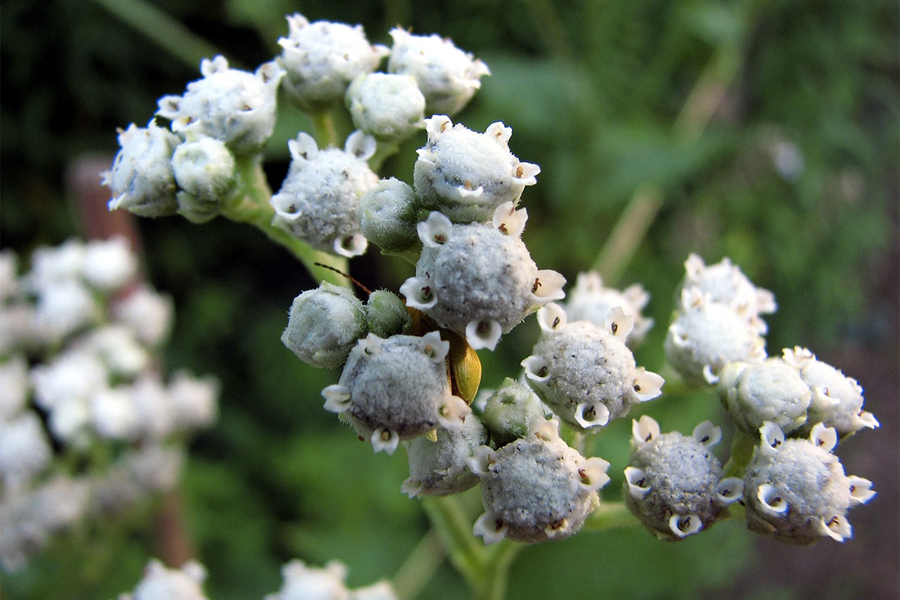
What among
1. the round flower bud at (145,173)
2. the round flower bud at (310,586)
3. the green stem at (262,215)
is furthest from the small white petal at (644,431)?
the round flower bud at (145,173)

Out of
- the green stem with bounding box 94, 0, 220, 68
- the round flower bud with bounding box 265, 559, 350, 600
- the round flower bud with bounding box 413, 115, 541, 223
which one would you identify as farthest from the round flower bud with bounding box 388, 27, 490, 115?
the green stem with bounding box 94, 0, 220, 68

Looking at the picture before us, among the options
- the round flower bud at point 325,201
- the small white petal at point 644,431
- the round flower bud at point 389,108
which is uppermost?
the round flower bud at point 389,108

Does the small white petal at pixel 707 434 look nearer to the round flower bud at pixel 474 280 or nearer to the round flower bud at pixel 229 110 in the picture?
the round flower bud at pixel 474 280

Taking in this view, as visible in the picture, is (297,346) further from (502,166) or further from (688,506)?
(688,506)

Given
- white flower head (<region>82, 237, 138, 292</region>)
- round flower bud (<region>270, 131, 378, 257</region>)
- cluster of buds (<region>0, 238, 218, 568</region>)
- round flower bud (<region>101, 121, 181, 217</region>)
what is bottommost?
round flower bud (<region>270, 131, 378, 257</region>)

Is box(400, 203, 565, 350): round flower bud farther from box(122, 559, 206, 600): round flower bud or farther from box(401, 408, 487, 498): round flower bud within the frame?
box(122, 559, 206, 600): round flower bud

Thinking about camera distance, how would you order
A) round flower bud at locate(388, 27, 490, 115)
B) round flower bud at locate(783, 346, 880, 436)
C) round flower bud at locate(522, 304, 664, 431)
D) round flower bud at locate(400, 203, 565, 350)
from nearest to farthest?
round flower bud at locate(400, 203, 565, 350), round flower bud at locate(522, 304, 664, 431), round flower bud at locate(783, 346, 880, 436), round flower bud at locate(388, 27, 490, 115)

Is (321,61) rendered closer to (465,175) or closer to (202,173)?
(202,173)
